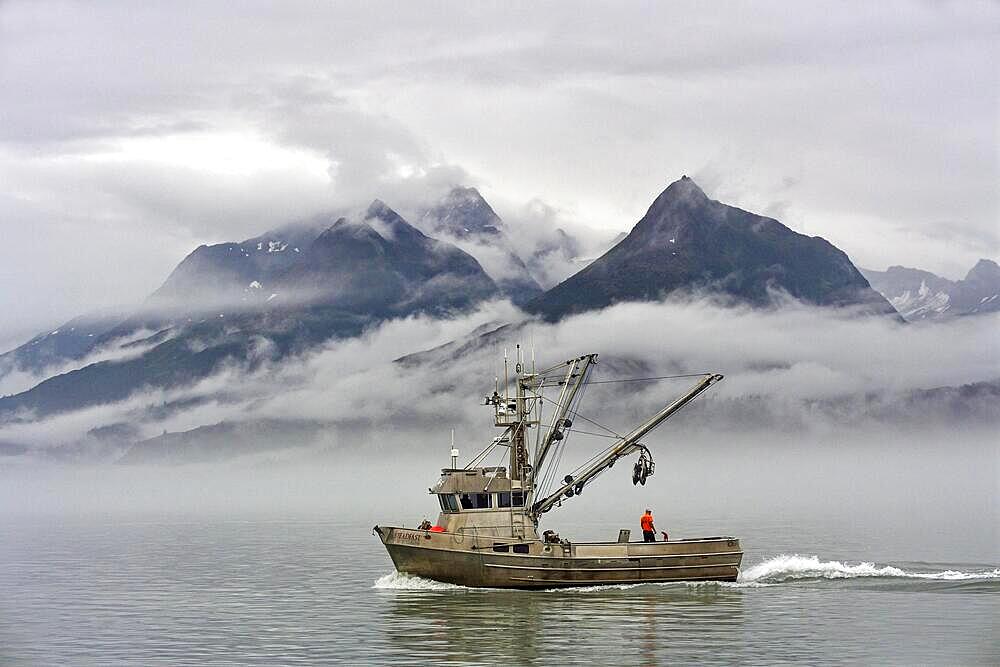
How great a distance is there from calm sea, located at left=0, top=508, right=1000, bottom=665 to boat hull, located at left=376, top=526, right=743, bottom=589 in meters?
0.74

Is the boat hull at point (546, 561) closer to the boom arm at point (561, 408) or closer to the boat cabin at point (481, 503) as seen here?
the boat cabin at point (481, 503)

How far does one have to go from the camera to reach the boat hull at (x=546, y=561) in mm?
77375

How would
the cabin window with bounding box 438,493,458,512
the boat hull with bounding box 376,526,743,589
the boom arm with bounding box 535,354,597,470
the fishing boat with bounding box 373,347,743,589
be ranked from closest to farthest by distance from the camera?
the boat hull with bounding box 376,526,743,589 → the fishing boat with bounding box 373,347,743,589 → the cabin window with bounding box 438,493,458,512 → the boom arm with bounding box 535,354,597,470

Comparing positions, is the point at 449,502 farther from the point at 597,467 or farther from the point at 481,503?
the point at 597,467

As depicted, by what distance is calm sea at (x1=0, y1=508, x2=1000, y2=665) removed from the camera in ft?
193

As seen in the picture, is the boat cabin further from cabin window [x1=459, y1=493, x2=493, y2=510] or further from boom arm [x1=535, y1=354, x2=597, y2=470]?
boom arm [x1=535, y1=354, x2=597, y2=470]

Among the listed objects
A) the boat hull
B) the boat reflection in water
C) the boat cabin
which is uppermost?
the boat cabin

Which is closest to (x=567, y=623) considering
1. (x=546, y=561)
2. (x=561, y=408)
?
(x=546, y=561)

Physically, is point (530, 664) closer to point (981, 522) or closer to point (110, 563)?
point (110, 563)

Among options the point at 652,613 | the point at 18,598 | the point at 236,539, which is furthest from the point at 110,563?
the point at 652,613

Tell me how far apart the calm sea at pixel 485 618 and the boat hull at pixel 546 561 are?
0.74 metres

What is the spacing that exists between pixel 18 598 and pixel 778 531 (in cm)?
9692

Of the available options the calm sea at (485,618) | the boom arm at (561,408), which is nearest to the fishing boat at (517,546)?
the calm sea at (485,618)

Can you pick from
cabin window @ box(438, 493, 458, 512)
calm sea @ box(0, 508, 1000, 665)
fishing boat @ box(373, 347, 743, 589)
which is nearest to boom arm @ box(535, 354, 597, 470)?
fishing boat @ box(373, 347, 743, 589)
